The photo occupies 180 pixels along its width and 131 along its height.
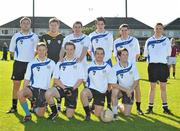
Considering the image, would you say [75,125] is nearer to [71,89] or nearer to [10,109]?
[71,89]

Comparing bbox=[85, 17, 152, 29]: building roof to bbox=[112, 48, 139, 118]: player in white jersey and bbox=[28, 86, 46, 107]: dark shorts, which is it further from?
bbox=[28, 86, 46, 107]: dark shorts

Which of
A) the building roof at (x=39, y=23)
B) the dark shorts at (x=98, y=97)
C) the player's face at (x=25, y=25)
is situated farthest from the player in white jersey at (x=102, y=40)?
the building roof at (x=39, y=23)

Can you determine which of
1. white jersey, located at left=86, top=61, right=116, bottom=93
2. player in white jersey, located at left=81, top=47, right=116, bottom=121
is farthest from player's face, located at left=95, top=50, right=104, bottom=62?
white jersey, located at left=86, top=61, right=116, bottom=93

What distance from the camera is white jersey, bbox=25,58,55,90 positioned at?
8.92 metres

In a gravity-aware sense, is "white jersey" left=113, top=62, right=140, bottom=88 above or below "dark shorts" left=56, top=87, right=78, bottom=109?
above

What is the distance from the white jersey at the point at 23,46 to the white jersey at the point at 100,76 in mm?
1447

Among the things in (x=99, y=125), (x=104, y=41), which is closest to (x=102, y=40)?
(x=104, y=41)

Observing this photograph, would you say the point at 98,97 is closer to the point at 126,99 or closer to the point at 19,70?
the point at 126,99

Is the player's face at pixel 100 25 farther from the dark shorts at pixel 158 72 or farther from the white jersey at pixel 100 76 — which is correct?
the dark shorts at pixel 158 72

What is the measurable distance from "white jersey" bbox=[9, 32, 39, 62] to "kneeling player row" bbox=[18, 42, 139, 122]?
0.63m

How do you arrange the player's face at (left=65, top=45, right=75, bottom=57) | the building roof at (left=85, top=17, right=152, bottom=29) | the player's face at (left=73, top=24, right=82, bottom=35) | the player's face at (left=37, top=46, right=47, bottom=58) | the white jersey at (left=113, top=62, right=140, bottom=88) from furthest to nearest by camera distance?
the building roof at (left=85, top=17, right=152, bottom=29) → the player's face at (left=73, top=24, right=82, bottom=35) → the white jersey at (left=113, top=62, right=140, bottom=88) → the player's face at (left=65, top=45, right=75, bottom=57) → the player's face at (left=37, top=46, right=47, bottom=58)

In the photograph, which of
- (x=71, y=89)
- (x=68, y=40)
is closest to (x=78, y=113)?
(x=71, y=89)

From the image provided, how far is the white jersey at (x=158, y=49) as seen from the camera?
31.8 feet

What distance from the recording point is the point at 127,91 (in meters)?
9.15
